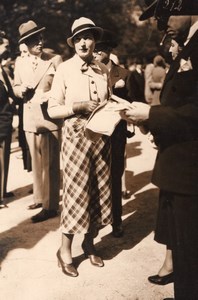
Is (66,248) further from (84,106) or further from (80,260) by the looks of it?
(84,106)

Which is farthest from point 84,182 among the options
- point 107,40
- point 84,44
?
point 107,40

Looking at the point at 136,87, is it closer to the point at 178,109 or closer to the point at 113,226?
the point at 113,226

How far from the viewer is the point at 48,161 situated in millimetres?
5430

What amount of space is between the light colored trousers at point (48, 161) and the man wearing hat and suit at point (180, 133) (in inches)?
108

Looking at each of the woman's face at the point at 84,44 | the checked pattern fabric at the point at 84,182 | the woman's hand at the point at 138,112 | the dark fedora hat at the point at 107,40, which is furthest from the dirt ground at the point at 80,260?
the dark fedora hat at the point at 107,40

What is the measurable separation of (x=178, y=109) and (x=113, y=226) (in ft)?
9.00

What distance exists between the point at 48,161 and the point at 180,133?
3.17m

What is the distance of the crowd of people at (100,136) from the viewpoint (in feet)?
8.43

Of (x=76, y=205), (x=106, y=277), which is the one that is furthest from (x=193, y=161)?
(x=106, y=277)

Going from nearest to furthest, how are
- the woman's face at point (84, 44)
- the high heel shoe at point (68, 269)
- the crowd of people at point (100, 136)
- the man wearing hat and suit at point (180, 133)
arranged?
1. the man wearing hat and suit at point (180, 133)
2. the crowd of people at point (100, 136)
3. the woman's face at point (84, 44)
4. the high heel shoe at point (68, 269)

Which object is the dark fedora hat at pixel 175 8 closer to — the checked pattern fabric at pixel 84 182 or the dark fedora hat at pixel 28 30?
the checked pattern fabric at pixel 84 182

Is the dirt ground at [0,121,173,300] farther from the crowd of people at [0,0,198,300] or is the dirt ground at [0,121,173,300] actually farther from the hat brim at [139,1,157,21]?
the hat brim at [139,1,157,21]

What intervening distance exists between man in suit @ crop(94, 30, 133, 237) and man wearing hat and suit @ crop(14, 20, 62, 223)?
803mm

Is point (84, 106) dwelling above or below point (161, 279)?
above
